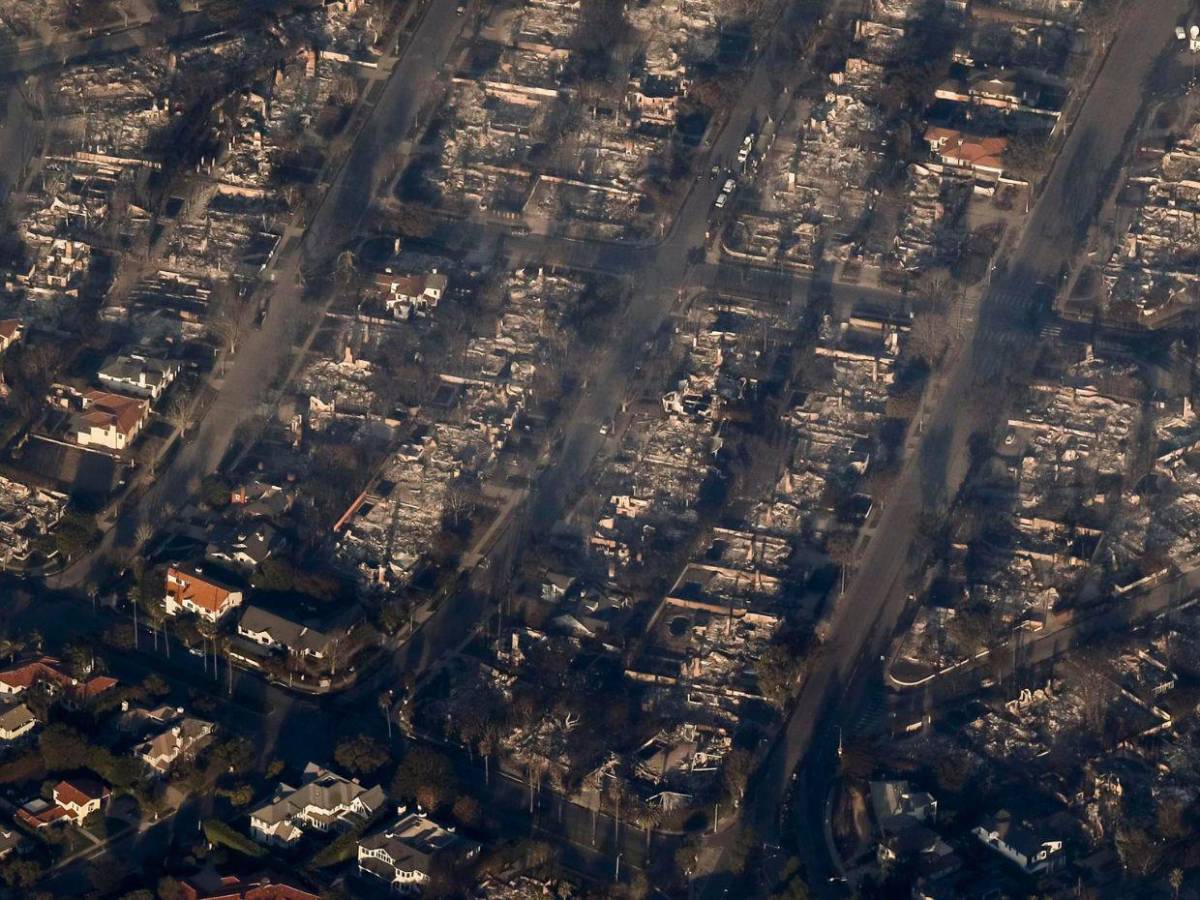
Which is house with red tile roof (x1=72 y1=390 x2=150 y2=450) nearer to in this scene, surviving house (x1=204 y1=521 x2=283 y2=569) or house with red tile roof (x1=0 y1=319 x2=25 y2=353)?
house with red tile roof (x1=0 y1=319 x2=25 y2=353)

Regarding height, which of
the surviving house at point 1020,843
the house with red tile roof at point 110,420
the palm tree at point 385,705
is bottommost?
the palm tree at point 385,705

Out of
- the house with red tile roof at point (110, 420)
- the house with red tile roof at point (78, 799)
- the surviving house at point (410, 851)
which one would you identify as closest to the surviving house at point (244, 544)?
the house with red tile roof at point (110, 420)

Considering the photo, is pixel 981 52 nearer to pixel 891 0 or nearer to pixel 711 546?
pixel 891 0

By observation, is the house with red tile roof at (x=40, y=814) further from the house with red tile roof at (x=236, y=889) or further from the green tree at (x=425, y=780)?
the green tree at (x=425, y=780)

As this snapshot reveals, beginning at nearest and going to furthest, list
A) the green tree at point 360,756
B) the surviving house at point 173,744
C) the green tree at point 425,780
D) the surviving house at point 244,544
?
the green tree at point 425,780, the green tree at point 360,756, the surviving house at point 173,744, the surviving house at point 244,544

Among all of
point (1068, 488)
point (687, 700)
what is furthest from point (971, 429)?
point (687, 700)

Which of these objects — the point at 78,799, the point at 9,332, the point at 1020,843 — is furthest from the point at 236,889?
the point at 9,332

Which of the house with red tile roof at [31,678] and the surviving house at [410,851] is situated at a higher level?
the house with red tile roof at [31,678]
